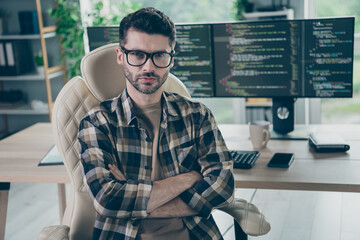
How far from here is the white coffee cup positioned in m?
1.98

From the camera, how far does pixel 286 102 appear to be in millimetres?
2195

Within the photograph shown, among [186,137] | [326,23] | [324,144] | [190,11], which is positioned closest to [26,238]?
[186,137]

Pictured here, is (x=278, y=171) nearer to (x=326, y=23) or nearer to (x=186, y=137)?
(x=186, y=137)

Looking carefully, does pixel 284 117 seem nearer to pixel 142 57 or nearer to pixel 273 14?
pixel 142 57

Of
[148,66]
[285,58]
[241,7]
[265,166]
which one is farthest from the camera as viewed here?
[241,7]

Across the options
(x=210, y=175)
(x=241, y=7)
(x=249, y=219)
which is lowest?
(x=249, y=219)

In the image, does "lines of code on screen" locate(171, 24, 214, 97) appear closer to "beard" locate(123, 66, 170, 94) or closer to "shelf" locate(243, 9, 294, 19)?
"beard" locate(123, 66, 170, 94)

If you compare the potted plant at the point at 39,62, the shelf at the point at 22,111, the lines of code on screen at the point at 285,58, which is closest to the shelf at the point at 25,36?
the potted plant at the point at 39,62

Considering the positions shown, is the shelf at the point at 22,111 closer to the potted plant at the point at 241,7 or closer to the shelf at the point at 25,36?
the shelf at the point at 25,36

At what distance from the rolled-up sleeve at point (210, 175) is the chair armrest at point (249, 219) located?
0.05 metres

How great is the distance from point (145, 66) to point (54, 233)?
57 cm

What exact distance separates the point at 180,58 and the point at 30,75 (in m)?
2.45

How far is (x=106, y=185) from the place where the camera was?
146cm

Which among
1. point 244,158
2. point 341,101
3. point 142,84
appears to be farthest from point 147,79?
point 341,101
